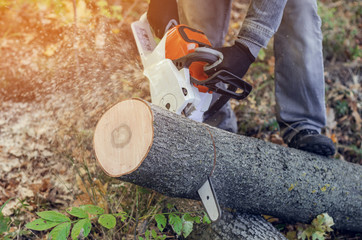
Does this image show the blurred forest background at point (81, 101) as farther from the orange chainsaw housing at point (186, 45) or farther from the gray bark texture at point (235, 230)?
the orange chainsaw housing at point (186, 45)

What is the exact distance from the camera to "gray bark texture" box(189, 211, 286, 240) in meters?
1.83

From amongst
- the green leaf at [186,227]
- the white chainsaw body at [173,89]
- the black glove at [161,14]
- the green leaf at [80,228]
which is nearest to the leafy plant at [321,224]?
the green leaf at [186,227]

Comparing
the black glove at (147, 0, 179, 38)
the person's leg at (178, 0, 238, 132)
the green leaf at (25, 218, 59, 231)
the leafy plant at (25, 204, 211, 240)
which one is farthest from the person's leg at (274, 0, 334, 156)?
the green leaf at (25, 218, 59, 231)

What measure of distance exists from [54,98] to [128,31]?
122 centimetres

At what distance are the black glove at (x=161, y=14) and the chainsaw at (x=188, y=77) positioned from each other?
48 centimetres

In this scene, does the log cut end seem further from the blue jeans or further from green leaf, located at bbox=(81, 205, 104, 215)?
the blue jeans

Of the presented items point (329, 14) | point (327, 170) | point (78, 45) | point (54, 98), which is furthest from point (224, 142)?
point (329, 14)

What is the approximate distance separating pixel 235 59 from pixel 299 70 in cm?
75

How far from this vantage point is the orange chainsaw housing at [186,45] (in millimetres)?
2033

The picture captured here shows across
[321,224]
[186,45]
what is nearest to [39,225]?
[186,45]

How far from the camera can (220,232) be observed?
1854mm

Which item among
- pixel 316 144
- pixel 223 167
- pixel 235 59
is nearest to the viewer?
pixel 223 167

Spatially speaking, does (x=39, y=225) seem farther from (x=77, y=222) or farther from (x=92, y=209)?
(x=92, y=209)

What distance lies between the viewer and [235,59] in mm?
1960
